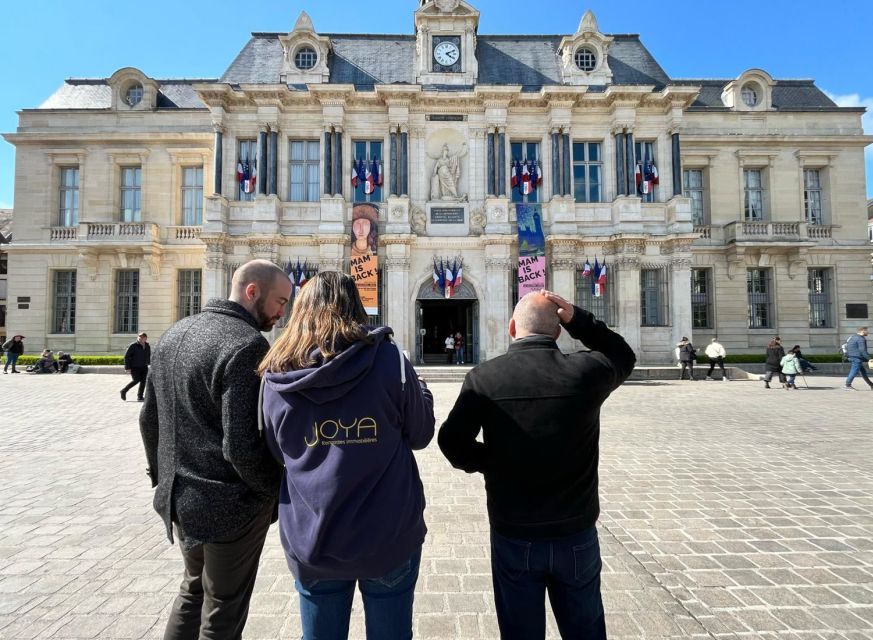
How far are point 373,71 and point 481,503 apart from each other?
2337 centimetres

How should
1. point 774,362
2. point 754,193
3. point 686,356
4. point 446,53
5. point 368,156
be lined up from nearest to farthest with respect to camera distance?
point 774,362
point 686,356
point 368,156
point 446,53
point 754,193

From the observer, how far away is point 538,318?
2318mm

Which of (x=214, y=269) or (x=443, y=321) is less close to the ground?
(x=214, y=269)

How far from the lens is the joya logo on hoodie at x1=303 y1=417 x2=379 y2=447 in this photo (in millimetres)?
1819

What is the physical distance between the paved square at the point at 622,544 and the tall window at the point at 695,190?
20.0 m

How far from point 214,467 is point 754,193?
102 ft

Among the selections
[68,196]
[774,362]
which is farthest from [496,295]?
[68,196]

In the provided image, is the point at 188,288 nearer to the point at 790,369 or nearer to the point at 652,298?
the point at 652,298

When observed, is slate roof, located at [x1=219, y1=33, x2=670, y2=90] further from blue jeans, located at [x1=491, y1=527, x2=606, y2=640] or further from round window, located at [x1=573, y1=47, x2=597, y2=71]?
blue jeans, located at [x1=491, y1=527, x2=606, y2=640]

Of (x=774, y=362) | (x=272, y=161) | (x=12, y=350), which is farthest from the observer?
(x=272, y=161)

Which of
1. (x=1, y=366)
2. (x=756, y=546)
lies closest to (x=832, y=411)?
(x=756, y=546)

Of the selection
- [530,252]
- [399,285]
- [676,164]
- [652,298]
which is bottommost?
[652,298]

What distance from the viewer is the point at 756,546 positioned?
4043mm

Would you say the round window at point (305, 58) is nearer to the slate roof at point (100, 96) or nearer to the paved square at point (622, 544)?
the slate roof at point (100, 96)
